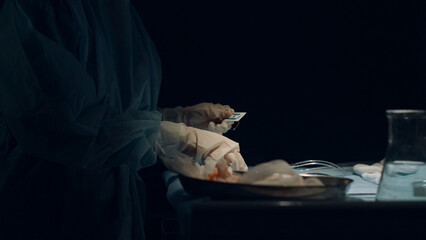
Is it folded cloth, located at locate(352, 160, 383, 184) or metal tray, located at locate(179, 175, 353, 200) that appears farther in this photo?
folded cloth, located at locate(352, 160, 383, 184)

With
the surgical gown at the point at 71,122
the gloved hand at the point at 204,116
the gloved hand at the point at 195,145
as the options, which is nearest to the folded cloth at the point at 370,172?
the gloved hand at the point at 195,145

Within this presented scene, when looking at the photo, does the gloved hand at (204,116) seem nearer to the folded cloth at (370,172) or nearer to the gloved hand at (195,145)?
the gloved hand at (195,145)

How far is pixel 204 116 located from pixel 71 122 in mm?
583

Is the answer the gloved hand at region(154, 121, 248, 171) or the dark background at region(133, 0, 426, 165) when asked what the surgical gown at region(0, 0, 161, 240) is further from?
the dark background at region(133, 0, 426, 165)

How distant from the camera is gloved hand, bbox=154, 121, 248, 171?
4.05ft

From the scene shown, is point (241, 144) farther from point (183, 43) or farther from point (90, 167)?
point (90, 167)

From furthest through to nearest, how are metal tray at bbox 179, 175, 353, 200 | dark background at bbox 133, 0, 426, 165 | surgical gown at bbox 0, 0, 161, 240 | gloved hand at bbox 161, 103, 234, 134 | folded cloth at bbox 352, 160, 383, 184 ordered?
dark background at bbox 133, 0, 426, 165 → gloved hand at bbox 161, 103, 234, 134 → folded cloth at bbox 352, 160, 383, 184 → surgical gown at bbox 0, 0, 161, 240 → metal tray at bbox 179, 175, 353, 200

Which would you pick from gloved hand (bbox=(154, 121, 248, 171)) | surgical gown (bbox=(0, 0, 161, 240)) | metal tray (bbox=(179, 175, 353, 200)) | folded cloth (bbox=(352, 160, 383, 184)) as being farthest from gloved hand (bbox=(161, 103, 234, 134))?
metal tray (bbox=(179, 175, 353, 200))

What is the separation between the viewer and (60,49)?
3.17 ft

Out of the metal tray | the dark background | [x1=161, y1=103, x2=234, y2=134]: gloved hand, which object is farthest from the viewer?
the dark background

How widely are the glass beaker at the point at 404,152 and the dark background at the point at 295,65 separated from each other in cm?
112

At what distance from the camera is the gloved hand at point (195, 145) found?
4.05ft

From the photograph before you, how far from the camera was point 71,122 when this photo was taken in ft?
3.09

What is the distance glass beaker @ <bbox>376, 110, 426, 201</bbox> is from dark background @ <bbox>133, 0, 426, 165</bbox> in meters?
1.12
